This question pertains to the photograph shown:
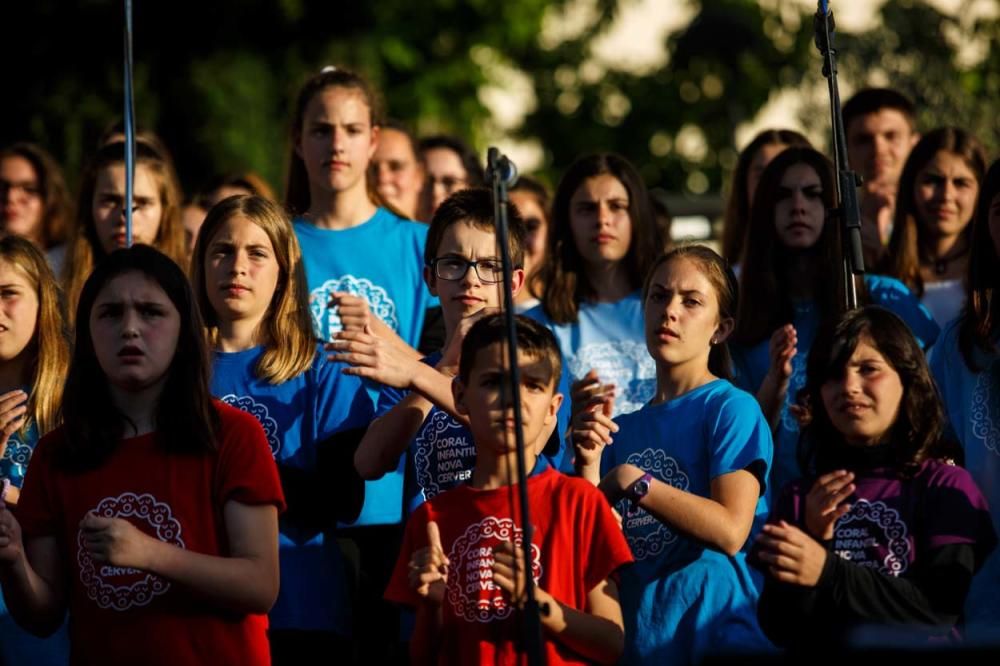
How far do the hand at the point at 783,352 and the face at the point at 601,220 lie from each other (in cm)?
107

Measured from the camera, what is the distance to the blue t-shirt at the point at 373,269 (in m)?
6.53

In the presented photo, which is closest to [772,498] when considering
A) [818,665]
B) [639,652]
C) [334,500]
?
[639,652]

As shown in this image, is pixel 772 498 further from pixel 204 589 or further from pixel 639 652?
pixel 204 589

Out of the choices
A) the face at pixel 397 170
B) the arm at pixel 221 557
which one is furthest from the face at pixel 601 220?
the arm at pixel 221 557

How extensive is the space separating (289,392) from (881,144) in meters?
3.09

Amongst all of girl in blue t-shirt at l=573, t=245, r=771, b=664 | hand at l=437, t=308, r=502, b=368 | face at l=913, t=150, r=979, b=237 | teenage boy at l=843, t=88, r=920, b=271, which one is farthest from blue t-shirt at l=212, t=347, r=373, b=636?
teenage boy at l=843, t=88, r=920, b=271

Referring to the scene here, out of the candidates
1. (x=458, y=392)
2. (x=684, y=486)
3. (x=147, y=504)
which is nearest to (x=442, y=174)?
(x=684, y=486)

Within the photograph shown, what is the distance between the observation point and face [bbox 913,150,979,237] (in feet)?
22.3

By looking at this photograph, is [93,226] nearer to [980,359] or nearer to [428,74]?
[980,359]

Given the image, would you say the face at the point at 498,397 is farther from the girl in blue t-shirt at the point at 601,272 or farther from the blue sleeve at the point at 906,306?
the blue sleeve at the point at 906,306

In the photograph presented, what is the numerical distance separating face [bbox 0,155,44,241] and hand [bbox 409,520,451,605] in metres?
4.07

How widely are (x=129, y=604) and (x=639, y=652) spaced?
148 cm

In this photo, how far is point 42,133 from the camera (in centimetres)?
1642

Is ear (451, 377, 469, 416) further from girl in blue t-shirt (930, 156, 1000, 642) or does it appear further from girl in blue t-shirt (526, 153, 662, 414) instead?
girl in blue t-shirt (930, 156, 1000, 642)
